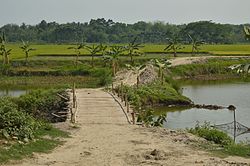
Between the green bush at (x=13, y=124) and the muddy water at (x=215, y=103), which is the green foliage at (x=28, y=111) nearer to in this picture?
the green bush at (x=13, y=124)

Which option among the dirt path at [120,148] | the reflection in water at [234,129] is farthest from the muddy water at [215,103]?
the dirt path at [120,148]

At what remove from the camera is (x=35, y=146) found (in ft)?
43.7

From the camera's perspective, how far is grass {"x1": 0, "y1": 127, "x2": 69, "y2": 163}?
11.9 m

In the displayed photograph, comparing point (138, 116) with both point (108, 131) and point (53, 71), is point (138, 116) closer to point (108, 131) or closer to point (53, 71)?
point (108, 131)

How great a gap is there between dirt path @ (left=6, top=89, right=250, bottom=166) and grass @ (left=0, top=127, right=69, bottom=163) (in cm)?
26

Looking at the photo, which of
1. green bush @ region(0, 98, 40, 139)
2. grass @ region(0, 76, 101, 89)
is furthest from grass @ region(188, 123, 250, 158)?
grass @ region(0, 76, 101, 89)

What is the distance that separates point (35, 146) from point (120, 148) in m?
2.38

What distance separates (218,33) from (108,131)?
8352 centimetres

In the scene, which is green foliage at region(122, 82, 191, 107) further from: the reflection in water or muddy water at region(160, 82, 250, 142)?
the reflection in water

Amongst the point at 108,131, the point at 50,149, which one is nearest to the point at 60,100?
the point at 108,131

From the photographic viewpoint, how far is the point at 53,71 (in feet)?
145

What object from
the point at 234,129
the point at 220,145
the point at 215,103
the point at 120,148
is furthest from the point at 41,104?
the point at 220,145

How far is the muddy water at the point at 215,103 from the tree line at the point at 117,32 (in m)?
45.0

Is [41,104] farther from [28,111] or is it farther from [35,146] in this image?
[35,146]
